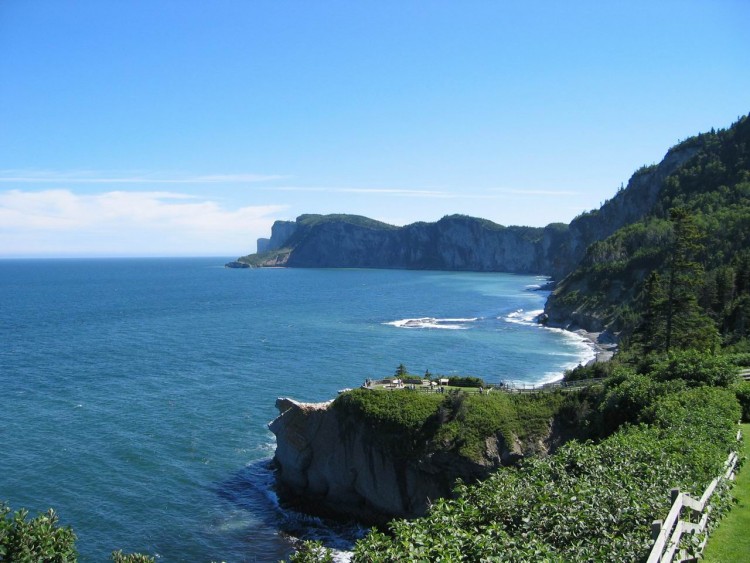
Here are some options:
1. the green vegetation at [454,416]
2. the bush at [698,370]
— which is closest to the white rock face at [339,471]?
the green vegetation at [454,416]

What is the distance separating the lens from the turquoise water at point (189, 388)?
30.4 metres

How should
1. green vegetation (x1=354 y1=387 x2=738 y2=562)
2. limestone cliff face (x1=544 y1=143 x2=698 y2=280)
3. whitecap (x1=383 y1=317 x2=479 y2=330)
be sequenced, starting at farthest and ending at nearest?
limestone cliff face (x1=544 y1=143 x2=698 y2=280) < whitecap (x1=383 y1=317 x2=479 y2=330) < green vegetation (x1=354 y1=387 x2=738 y2=562)

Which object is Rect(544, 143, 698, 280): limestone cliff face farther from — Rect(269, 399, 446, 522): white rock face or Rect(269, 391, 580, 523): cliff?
Rect(269, 399, 446, 522): white rock face

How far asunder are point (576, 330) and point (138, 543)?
75584 mm

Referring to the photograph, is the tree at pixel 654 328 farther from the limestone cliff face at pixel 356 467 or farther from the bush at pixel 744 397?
the bush at pixel 744 397

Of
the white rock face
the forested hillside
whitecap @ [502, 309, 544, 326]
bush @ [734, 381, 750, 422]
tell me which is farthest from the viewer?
whitecap @ [502, 309, 544, 326]

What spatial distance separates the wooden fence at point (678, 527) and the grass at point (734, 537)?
26 cm

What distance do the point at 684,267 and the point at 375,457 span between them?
25904 millimetres

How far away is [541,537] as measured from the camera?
10461mm

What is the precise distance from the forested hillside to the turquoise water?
1038cm

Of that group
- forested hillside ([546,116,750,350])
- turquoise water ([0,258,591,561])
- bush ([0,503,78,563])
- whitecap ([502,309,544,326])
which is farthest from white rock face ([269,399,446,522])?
whitecap ([502,309,544,326])

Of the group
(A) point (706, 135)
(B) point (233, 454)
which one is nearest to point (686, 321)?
(B) point (233, 454)

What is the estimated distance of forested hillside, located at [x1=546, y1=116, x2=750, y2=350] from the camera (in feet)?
137

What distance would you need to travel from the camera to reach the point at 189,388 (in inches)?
2040
